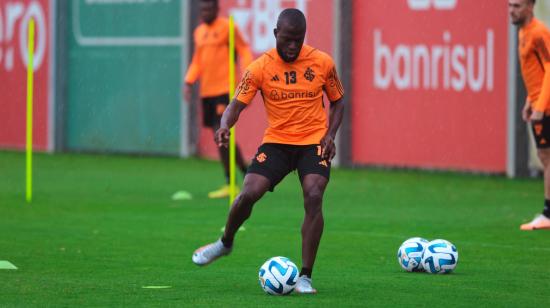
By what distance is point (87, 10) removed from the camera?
26.3m

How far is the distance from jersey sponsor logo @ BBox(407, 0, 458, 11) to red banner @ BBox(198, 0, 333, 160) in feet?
5.65

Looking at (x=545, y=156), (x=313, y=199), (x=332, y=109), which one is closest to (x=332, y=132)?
(x=332, y=109)

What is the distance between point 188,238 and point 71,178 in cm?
797

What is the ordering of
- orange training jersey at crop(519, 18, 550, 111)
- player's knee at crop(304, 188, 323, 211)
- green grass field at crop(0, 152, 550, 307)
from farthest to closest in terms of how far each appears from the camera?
orange training jersey at crop(519, 18, 550, 111)
player's knee at crop(304, 188, 323, 211)
green grass field at crop(0, 152, 550, 307)

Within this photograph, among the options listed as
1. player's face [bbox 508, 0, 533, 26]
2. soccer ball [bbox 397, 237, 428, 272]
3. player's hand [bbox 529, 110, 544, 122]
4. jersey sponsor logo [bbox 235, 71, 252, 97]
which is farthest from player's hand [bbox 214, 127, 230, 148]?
player's face [bbox 508, 0, 533, 26]

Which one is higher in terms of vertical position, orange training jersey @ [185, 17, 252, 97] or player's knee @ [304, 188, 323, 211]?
orange training jersey @ [185, 17, 252, 97]

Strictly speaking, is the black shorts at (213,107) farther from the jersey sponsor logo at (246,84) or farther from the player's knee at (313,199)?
the player's knee at (313,199)

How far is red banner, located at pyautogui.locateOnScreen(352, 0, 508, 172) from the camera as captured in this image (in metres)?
19.8

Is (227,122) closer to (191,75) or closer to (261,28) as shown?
(191,75)

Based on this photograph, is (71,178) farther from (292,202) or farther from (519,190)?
(519,190)

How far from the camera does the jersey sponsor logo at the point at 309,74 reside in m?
9.82

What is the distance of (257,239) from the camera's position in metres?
12.9

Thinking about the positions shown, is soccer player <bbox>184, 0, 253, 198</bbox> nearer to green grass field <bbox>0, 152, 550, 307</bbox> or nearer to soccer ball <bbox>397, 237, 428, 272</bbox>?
green grass field <bbox>0, 152, 550, 307</bbox>

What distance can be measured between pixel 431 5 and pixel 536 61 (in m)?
6.98
